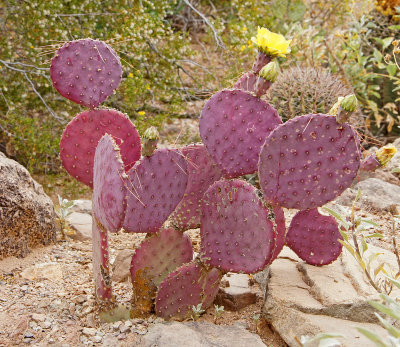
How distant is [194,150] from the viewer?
2191mm

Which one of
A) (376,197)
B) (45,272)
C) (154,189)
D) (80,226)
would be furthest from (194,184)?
(376,197)

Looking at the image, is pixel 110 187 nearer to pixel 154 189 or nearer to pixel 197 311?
pixel 154 189

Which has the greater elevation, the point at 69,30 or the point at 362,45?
the point at 69,30

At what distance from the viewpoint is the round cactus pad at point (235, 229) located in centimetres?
186

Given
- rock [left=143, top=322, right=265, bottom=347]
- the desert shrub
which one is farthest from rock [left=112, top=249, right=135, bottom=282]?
the desert shrub

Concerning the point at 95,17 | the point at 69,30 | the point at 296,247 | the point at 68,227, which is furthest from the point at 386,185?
the point at 95,17

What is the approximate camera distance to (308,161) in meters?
1.81

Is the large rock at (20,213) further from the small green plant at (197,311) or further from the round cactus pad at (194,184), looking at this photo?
the small green plant at (197,311)

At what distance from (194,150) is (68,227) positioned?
49.8 inches

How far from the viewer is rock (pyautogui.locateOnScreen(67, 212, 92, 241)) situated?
3066mm

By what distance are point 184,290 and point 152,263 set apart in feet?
0.58

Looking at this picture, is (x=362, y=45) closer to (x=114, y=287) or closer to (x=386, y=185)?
(x=386, y=185)

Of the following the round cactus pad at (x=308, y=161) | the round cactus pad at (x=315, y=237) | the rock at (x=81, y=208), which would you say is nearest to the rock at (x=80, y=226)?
the rock at (x=81, y=208)

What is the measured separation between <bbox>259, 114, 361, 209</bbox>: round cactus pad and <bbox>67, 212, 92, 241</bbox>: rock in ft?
5.14
